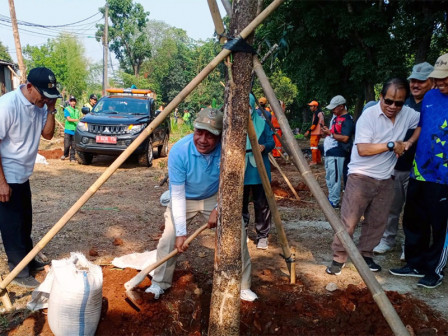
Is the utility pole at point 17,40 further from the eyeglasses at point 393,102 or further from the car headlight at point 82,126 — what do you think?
the eyeglasses at point 393,102

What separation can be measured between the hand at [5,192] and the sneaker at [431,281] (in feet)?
12.6

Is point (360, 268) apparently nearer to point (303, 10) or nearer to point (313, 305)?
point (313, 305)

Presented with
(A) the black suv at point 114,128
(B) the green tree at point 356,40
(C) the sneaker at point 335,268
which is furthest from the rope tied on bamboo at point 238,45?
(A) the black suv at point 114,128

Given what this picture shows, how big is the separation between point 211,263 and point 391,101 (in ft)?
7.94

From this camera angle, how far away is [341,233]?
93.5 inches

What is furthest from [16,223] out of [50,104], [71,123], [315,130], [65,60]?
[65,60]

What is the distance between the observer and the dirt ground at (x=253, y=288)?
3.05 m

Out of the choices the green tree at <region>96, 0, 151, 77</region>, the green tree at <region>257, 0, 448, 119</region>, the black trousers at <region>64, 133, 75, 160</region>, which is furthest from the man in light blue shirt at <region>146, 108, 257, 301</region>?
the green tree at <region>96, 0, 151, 77</region>

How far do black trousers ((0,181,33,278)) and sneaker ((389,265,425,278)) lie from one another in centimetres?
361

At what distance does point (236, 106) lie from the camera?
259 centimetres

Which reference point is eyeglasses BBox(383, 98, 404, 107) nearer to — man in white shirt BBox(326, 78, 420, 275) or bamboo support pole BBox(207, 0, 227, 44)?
man in white shirt BBox(326, 78, 420, 275)

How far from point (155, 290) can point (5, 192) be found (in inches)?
59.8

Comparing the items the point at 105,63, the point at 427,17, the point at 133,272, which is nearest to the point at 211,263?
the point at 133,272

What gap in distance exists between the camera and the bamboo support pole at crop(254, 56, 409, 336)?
2.26 metres
